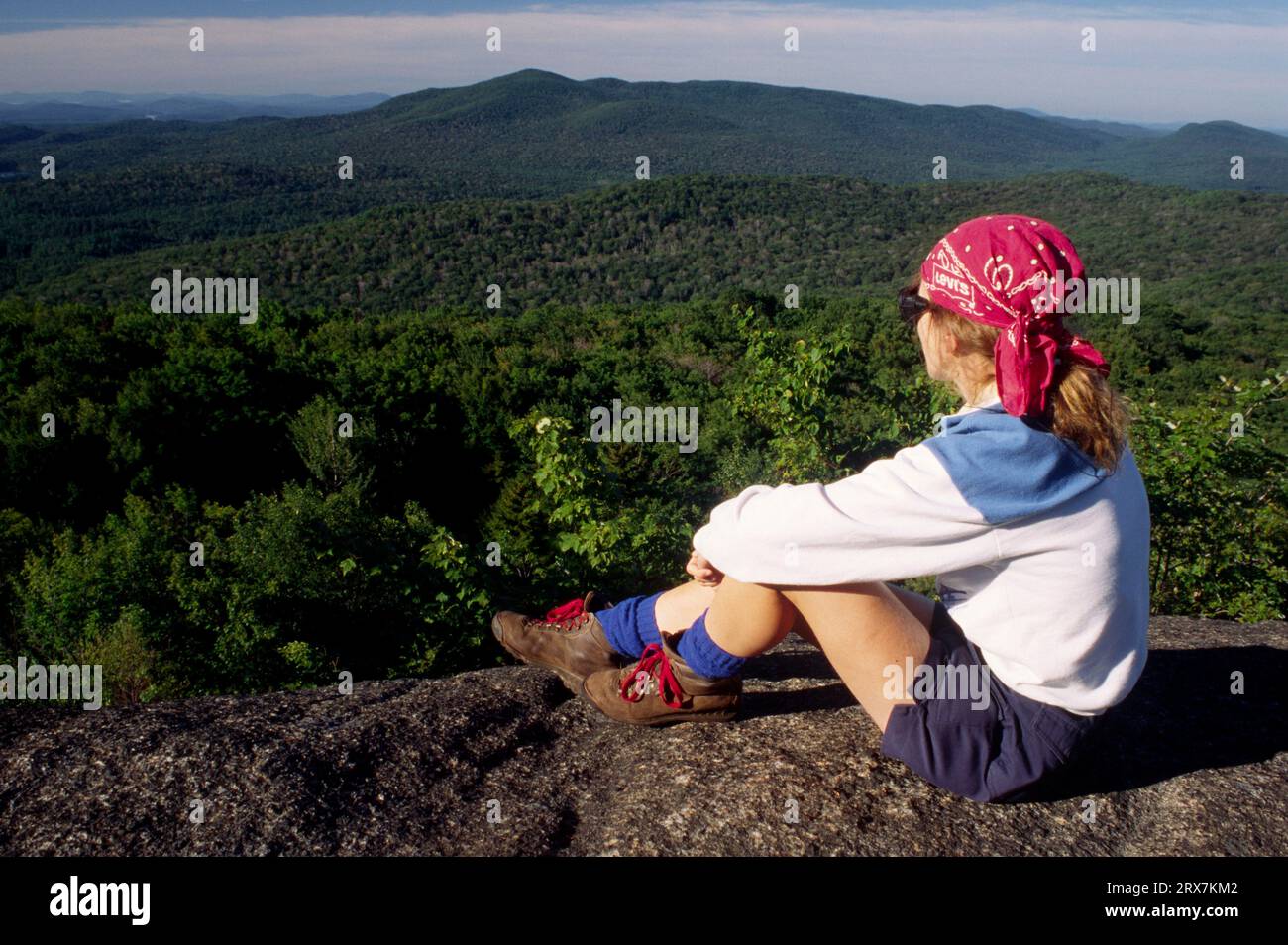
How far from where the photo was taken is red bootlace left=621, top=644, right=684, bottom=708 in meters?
2.85

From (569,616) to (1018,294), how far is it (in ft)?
6.28

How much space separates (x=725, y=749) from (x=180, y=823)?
1548 mm

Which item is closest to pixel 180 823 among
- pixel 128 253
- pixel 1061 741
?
pixel 1061 741

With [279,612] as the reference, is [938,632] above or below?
above

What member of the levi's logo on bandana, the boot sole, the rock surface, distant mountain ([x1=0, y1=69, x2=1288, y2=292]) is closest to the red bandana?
the levi's logo on bandana

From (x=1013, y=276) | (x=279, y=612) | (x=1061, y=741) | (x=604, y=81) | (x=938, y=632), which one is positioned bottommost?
(x=279, y=612)

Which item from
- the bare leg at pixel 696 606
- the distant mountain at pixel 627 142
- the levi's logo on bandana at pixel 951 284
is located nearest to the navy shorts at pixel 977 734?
the bare leg at pixel 696 606

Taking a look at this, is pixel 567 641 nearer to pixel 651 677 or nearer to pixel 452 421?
pixel 651 677

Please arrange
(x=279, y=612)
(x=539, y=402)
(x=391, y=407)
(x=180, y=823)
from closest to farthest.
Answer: (x=180, y=823)
(x=279, y=612)
(x=391, y=407)
(x=539, y=402)

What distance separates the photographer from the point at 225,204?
81062mm

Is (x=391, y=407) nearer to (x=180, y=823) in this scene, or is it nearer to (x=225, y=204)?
(x=180, y=823)

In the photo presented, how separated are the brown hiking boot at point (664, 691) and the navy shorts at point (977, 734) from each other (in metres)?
0.56

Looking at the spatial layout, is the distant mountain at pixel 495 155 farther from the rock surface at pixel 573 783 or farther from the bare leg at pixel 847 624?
the bare leg at pixel 847 624

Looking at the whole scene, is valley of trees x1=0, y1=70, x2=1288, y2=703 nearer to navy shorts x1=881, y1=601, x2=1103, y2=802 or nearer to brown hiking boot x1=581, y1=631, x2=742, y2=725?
brown hiking boot x1=581, y1=631, x2=742, y2=725
